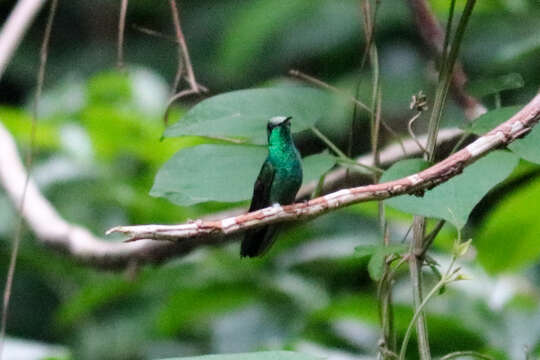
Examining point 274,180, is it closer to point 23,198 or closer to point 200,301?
point 23,198

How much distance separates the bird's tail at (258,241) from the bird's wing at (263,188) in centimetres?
4

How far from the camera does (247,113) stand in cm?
148

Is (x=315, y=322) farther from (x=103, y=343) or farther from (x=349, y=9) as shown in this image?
(x=349, y=9)

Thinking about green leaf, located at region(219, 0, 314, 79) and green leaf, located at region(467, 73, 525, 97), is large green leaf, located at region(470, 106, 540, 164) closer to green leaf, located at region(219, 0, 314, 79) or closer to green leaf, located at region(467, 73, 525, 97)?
green leaf, located at region(467, 73, 525, 97)

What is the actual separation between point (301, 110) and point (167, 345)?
1857mm

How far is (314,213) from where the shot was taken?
3.46 feet

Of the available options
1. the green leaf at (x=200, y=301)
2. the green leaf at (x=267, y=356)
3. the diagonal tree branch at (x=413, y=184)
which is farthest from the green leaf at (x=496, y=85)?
the green leaf at (x=200, y=301)

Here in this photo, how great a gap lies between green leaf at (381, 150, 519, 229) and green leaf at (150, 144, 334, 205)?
0.59 feet

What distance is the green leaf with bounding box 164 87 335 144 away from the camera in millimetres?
1452

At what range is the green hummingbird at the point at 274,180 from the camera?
1299 mm

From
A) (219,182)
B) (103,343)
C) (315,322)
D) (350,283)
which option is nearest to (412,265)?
(219,182)

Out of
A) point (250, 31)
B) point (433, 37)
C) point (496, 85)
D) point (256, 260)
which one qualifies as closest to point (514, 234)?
point (433, 37)

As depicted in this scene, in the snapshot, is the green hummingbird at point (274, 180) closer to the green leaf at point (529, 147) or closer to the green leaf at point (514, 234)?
the green leaf at point (529, 147)

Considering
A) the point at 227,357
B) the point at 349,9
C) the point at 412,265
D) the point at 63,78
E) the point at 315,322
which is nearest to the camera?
the point at 227,357
